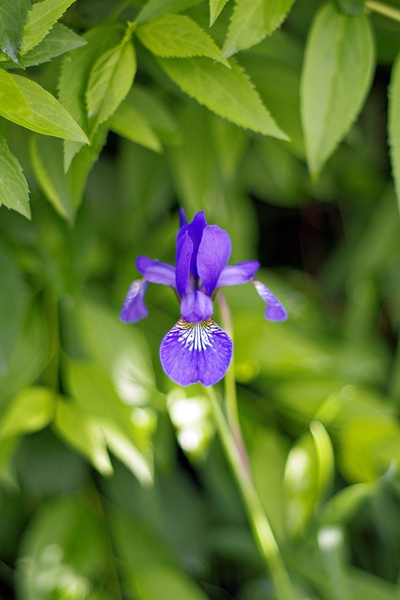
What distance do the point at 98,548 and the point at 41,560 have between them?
11 cm

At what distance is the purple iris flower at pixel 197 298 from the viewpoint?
694mm

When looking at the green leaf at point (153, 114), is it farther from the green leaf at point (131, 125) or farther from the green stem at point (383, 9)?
the green stem at point (383, 9)

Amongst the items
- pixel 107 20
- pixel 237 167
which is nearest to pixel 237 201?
pixel 237 167

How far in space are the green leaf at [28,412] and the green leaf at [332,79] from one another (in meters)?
0.56

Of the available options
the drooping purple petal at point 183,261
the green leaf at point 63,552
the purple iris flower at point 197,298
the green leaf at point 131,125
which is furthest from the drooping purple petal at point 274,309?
the green leaf at point 63,552

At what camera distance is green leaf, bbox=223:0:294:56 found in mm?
737

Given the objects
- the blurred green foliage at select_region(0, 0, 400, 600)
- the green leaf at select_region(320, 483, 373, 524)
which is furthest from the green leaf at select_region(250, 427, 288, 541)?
the green leaf at select_region(320, 483, 373, 524)

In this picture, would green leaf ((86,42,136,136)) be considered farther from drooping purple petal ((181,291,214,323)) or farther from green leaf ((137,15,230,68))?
drooping purple petal ((181,291,214,323))

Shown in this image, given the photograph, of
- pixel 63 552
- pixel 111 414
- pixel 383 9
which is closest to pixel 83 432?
pixel 111 414

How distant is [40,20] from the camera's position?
649 mm

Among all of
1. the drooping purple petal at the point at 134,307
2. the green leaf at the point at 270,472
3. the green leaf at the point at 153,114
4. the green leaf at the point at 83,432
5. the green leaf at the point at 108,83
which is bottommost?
the green leaf at the point at 270,472

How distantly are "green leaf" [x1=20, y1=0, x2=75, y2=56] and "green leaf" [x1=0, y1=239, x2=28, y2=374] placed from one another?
1.24ft

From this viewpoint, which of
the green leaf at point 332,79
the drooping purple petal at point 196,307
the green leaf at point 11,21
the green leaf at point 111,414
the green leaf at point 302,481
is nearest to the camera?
the green leaf at point 11,21

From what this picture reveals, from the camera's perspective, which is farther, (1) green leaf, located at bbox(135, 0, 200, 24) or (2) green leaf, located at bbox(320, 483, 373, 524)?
(2) green leaf, located at bbox(320, 483, 373, 524)
